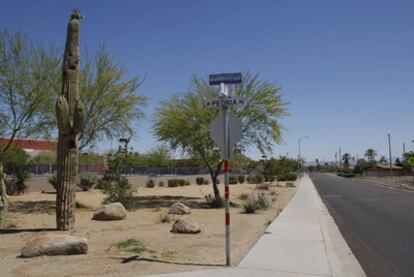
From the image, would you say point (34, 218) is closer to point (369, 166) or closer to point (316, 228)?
point (316, 228)

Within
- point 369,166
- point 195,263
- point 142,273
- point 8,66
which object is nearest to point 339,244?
point 195,263

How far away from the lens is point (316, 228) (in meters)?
12.7

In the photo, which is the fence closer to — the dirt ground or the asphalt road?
the dirt ground

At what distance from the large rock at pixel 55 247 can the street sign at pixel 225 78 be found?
4.40m

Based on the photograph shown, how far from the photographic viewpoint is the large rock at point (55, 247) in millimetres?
8492

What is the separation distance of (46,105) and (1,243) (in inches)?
331

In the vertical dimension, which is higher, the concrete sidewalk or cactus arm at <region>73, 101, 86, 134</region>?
cactus arm at <region>73, 101, 86, 134</region>

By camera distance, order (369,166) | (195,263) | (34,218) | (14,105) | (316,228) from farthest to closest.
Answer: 1. (369,166)
2. (14,105)
3. (34,218)
4. (316,228)
5. (195,263)

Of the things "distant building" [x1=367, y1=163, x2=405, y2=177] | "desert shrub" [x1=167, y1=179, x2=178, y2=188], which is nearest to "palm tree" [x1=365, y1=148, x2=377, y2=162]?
"distant building" [x1=367, y1=163, x2=405, y2=177]

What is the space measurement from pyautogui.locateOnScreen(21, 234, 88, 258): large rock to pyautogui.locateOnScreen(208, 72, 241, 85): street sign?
14.4ft

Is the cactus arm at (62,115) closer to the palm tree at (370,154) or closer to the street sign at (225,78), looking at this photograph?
the street sign at (225,78)

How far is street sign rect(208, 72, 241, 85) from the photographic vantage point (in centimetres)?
838

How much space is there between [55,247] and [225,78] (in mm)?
4905

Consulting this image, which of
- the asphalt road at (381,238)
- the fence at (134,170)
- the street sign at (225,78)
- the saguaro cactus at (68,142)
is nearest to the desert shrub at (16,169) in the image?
the fence at (134,170)
